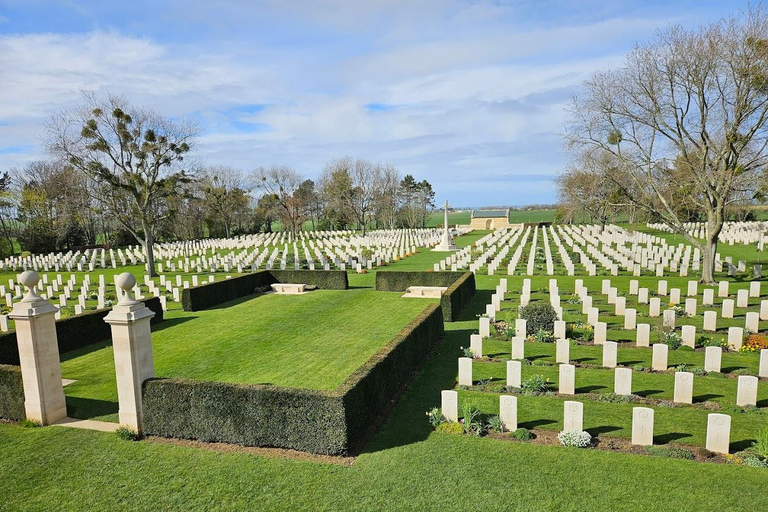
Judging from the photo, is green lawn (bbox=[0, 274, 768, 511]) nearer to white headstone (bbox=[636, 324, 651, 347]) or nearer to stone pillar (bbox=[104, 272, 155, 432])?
stone pillar (bbox=[104, 272, 155, 432])

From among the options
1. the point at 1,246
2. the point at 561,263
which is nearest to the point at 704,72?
the point at 561,263

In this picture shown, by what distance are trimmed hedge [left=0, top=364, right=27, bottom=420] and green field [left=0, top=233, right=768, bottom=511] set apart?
0.92 feet

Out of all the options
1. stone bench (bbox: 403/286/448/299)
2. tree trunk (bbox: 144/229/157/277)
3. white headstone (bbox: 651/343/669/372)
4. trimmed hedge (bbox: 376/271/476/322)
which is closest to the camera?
white headstone (bbox: 651/343/669/372)

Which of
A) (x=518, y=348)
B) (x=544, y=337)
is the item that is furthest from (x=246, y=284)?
(x=518, y=348)

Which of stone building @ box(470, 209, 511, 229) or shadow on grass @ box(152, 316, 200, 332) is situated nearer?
shadow on grass @ box(152, 316, 200, 332)

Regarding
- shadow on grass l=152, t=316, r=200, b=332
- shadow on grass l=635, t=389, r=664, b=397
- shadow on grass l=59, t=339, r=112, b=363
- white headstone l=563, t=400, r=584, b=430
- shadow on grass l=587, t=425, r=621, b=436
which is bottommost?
shadow on grass l=635, t=389, r=664, b=397

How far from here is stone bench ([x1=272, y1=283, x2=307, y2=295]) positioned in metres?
22.5

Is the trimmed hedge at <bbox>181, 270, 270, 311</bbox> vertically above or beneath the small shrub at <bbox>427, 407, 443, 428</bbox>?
above

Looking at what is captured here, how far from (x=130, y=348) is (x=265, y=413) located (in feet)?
7.89

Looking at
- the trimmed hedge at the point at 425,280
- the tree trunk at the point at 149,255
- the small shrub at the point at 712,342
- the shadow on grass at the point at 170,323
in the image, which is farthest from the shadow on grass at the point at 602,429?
the tree trunk at the point at 149,255

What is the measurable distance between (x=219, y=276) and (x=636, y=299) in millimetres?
21868

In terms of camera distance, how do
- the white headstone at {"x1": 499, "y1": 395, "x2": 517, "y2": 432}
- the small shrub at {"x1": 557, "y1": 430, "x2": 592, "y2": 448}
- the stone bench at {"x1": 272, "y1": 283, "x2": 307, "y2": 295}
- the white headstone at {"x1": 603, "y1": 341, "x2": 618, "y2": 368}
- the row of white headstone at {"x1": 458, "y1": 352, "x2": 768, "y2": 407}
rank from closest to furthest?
1. the small shrub at {"x1": 557, "y1": 430, "x2": 592, "y2": 448}
2. the white headstone at {"x1": 499, "y1": 395, "x2": 517, "y2": 432}
3. the row of white headstone at {"x1": 458, "y1": 352, "x2": 768, "y2": 407}
4. the white headstone at {"x1": 603, "y1": 341, "x2": 618, "y2": 368}
5. the stone bench at {"x1": 272, "y1": 283, "x2": 307, "y2": 295}

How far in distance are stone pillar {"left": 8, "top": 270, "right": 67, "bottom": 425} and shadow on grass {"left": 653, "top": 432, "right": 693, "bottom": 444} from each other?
996 centimetres

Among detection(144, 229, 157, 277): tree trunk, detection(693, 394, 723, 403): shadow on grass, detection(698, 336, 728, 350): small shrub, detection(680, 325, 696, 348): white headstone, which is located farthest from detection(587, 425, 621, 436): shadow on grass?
detection(144, 229, 157, 277): tree trunk
